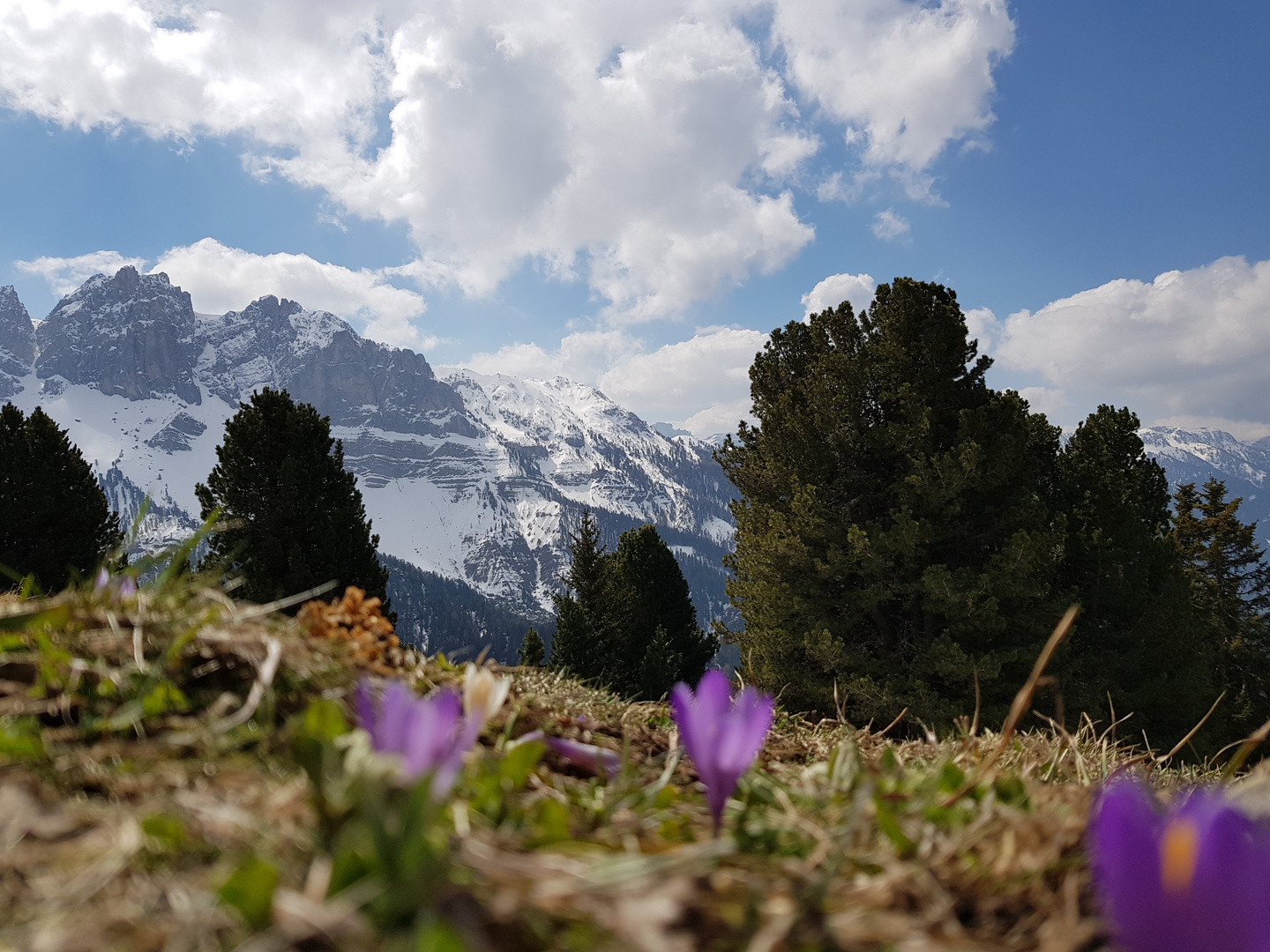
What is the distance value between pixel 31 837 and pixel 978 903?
0.76m

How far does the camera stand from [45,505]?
43.4 feet

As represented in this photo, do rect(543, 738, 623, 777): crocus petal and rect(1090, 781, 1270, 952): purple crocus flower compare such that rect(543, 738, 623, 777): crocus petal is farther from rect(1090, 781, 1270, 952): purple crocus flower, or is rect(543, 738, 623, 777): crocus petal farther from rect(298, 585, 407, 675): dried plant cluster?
rect(1090, 781, 1270, 952): purple crocus flower

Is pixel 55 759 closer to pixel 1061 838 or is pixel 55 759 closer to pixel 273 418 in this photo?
pixel 1061 838

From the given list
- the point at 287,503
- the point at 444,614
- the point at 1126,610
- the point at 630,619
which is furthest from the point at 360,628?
the point at 444,614

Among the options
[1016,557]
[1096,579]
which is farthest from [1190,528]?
[1016,557]

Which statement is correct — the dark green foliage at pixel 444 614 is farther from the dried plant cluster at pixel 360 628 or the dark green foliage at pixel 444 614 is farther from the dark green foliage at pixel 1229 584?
the dried plant cluster at pixel 360 628

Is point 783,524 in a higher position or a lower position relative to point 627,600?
higher

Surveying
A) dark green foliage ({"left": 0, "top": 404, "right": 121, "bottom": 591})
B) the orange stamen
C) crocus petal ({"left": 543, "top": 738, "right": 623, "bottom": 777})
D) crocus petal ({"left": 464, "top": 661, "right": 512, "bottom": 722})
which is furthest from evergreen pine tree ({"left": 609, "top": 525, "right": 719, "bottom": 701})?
the orange stamen

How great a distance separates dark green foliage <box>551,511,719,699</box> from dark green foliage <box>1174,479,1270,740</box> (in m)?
14.3

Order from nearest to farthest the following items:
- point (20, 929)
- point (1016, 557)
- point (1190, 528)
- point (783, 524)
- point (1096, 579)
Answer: point (20, 929) → point (1016, 557) → point (783, 524) → point (1096, 579) → point (1190, 528)

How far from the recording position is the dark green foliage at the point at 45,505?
13.1 m

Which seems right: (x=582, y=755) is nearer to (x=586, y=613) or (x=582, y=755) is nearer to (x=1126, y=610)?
(x=1126, y=610)

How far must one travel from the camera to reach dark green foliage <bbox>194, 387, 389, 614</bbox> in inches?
478

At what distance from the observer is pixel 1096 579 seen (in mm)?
12359
